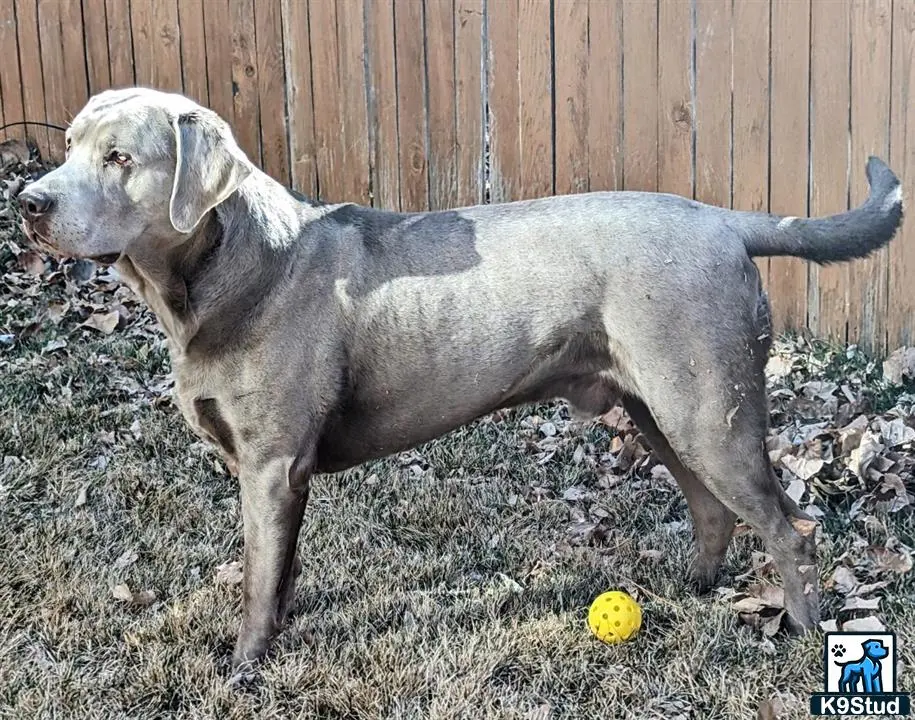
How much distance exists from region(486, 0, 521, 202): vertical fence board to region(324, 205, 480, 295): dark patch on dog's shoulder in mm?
2534

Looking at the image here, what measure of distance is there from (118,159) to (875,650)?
2.58m

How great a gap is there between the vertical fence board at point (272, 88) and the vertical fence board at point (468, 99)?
96cm

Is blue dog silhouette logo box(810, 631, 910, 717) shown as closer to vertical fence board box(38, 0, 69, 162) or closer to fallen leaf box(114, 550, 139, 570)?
fallen leaf box(114, 550, 139, 570)

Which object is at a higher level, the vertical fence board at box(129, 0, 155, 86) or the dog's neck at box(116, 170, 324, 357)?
the vertical fence board at box(129, 0, 155, 86)

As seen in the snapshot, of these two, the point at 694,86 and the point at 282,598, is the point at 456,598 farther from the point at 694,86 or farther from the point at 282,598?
the point at 694,86

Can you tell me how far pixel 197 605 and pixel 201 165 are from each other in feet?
4.78

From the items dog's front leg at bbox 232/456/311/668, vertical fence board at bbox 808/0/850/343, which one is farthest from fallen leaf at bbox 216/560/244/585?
vertical fence board at bbox 808/0/850/343

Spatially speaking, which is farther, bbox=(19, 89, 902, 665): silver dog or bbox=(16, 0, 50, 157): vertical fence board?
bbox=(16, 0, 50, 157): vertical fence board

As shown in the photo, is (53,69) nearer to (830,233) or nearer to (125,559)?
(125,559)

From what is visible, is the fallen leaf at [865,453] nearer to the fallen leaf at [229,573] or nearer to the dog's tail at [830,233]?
the dog's tail at [830,233]

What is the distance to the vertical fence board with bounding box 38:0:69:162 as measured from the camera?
698 centimetres

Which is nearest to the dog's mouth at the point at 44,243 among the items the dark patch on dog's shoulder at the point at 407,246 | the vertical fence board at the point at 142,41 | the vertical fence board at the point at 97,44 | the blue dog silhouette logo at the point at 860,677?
the dark patch on dog's shoulder at the point at 407,246

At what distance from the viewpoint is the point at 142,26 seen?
22.1 ft

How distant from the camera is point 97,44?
6895mm
